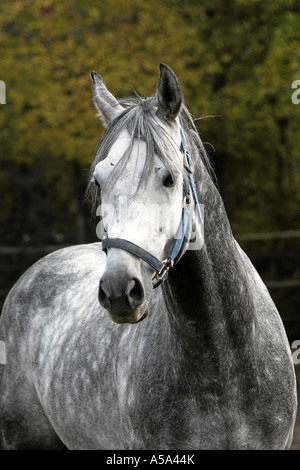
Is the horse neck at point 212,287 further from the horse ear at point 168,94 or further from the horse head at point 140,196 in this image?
the horse ear at point 168,94

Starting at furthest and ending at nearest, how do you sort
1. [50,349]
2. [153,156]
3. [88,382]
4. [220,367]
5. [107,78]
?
[107,78] → [50,349] → [88,382] → [220,367] → [153,156]

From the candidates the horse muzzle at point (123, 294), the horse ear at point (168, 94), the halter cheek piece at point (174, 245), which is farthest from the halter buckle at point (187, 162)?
the horse muzzle at point (123, 294)

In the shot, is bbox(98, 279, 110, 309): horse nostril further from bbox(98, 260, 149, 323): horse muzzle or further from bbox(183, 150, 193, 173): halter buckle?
bbox(183, 150, 193, 173): halter buckle

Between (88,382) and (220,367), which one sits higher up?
(220,367)

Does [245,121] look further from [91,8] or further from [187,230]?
[187,230]

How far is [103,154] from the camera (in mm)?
3111

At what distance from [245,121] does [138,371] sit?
Result: 741 cm

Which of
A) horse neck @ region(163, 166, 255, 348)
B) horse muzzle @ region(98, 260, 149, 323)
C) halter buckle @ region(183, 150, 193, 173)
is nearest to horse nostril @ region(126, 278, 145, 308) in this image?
horse muzzle @ region(98, 260, 149, 323)

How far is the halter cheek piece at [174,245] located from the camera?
2.78 m

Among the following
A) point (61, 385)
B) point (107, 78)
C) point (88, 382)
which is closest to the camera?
point (88, 382)

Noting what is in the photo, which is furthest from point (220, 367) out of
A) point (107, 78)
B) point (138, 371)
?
point (107, 78)

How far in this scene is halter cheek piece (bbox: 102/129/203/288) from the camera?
2.78 meters
